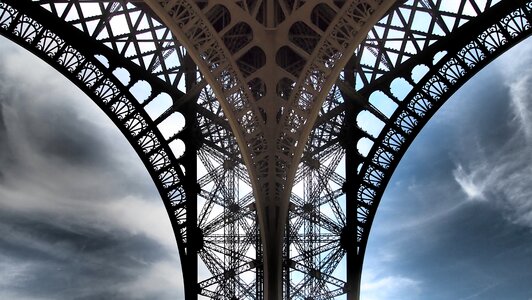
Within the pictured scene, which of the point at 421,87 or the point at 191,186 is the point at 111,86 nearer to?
the point at 191,186

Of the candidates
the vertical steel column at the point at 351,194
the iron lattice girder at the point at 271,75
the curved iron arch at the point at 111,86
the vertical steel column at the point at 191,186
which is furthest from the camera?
the vertical steel column at the point at 191,186

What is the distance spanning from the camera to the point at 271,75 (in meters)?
17.7

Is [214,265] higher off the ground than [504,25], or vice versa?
[504,25]

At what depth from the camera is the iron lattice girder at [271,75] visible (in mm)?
15383

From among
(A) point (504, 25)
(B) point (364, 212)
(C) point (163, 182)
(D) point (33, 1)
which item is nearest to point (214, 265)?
(C) point (163, 182)

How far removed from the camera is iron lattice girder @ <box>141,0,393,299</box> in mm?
15383

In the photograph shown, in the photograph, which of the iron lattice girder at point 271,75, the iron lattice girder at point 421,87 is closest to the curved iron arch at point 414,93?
the iron lattice girder at point 421,87

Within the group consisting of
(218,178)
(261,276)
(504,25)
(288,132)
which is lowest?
(261,276)

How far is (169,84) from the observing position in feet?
71.2

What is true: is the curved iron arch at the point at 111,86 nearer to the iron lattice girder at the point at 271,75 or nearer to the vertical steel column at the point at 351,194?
the iron lattice girder at the point at 271,75

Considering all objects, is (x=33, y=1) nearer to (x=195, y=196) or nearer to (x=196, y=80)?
(x=196, y=80)

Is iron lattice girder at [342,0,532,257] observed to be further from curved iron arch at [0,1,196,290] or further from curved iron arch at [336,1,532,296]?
curved iron arch at [0,1,196,290]

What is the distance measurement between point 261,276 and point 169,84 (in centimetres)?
669

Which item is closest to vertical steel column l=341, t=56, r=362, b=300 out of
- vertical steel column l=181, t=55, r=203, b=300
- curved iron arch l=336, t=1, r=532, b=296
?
curved iron arch l=336, t=1, r=532, b=296
